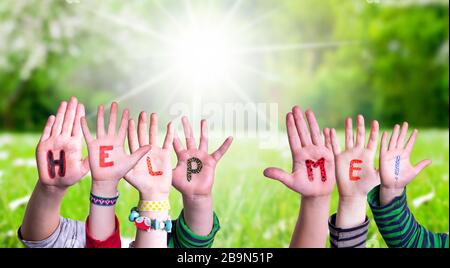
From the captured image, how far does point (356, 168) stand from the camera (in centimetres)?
108

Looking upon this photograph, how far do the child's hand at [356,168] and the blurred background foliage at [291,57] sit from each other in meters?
5.72

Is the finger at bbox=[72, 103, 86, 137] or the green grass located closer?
the finger at bbox=[72, 103, 86, 137]

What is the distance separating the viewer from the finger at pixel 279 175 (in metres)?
1.00

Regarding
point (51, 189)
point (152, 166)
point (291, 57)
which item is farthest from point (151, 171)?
point (291, 57)

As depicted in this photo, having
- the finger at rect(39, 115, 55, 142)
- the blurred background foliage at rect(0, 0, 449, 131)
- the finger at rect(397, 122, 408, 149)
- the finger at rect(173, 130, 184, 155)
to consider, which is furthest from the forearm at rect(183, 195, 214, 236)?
the blurred background foliage at rect(0, 0, 449, 131)

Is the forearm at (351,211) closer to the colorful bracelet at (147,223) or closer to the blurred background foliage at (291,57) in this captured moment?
the colorful bracelet at (147,223)

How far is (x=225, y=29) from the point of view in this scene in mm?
7586

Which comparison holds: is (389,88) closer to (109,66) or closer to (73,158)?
(109,66)

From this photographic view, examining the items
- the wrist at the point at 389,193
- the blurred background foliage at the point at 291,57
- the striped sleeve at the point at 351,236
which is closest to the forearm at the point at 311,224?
the striped sleeve at the point at 351,236

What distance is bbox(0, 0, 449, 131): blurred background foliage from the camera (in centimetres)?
688

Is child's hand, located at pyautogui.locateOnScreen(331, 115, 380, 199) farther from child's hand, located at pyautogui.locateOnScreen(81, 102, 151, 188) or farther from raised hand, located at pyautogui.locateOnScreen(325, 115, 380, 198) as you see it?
child's hand, located at pyautogui.locateOnScreen(81, 102, 151, 188)

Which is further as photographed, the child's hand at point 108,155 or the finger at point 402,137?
the finger at point 402,137

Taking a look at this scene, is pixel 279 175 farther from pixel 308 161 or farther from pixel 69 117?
pixel 69 117

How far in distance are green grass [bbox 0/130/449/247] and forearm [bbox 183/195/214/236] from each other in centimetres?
54
